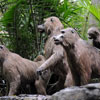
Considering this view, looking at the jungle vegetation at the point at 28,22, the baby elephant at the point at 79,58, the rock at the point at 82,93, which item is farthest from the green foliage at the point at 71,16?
the rock at the point at 82,93

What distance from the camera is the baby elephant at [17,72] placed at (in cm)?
343

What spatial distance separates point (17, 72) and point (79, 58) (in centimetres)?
114

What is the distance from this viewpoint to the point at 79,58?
2.67 metres

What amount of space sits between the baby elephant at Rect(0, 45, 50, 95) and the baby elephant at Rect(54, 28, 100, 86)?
842 millimetres

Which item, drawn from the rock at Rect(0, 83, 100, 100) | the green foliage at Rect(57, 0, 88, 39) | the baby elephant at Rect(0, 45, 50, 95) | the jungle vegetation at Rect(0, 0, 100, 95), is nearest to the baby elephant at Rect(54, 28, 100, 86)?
the baby elephant at Rect(0, 45, 50, 95)

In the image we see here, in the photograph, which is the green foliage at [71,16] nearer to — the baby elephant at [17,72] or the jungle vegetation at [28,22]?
the jungle vegetation at [28,22]

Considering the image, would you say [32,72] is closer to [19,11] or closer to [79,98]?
[19,11]

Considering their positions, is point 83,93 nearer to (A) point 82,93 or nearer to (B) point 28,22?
(A) point 82,93

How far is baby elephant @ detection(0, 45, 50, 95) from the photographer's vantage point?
3430 millimetres

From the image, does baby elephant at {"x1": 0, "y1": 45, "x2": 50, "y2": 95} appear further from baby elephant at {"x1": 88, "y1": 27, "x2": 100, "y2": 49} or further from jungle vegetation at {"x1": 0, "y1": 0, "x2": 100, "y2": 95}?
jungle vegetation at {"x1": 0, "y1": 0, "x2": 100, "y2": 95}

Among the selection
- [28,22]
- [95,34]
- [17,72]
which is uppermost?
[28,22]

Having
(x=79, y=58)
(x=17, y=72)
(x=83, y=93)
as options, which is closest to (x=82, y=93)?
(x=83, y=93)

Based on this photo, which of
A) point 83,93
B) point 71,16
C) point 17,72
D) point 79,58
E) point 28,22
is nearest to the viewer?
point 83,93

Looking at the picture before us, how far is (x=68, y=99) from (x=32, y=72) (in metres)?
2.23
